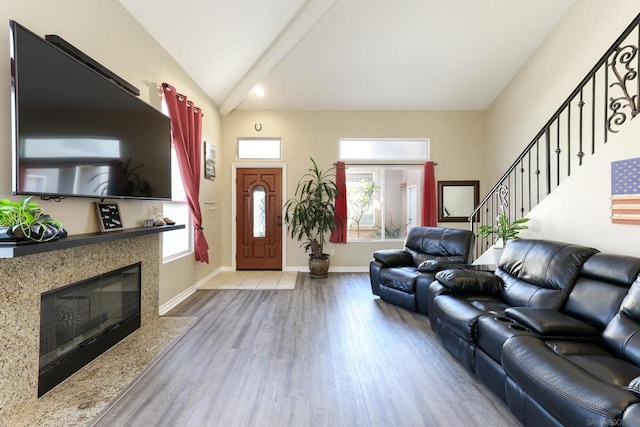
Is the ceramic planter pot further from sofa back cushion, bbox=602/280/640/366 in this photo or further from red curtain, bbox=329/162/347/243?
sofa back cushion, bbox=602/280/640/366

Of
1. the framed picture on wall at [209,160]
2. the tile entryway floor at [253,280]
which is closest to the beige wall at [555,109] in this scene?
the tile entryway floor at [253,280]

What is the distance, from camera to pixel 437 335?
2902 millimetres

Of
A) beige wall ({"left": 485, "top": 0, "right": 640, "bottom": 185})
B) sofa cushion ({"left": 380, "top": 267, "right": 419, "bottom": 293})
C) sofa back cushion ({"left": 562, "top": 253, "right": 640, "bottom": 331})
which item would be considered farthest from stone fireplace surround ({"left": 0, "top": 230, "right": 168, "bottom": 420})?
beige wall ({"left": 485, "top": 0, "right": 640, "bottom": 185})

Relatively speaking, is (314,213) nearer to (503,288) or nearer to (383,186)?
(383,186)

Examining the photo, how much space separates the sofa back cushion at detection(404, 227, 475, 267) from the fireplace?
360 centimetres

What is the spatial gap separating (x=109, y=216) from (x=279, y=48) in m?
3.31

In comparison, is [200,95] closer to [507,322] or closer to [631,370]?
[507,322]

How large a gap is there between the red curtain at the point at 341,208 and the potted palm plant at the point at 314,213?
0.35ft

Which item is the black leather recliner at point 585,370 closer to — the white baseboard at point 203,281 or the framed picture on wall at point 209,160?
the white baseboard at point 203,281

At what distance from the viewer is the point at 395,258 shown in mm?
4387

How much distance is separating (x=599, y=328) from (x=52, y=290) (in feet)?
11.8

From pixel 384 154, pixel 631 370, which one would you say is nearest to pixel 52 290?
pixel 631 370

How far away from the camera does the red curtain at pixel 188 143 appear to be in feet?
12.3

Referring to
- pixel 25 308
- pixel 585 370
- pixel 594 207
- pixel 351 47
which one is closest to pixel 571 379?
pixel 585 370
